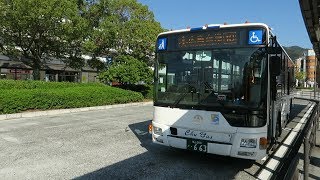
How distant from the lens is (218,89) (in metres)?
6.61

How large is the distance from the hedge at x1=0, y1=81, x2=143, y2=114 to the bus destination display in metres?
11.1

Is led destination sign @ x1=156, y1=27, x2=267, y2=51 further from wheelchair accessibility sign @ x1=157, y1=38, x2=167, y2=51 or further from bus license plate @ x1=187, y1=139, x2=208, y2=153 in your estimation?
bus license plate @ x1=187, y1=139, x2=208, y2=153

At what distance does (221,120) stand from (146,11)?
1012 inches

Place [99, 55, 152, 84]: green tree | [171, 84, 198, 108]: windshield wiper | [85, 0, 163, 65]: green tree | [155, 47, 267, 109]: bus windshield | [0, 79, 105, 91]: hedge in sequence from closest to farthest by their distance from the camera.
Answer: [155, 47, 267, 109]: bus windshield
[171, 84, 198, 108]: windshield wiper
[0, 79, 105, 91]: hedge
[99, 55, 152, 84]: green tree
[85, 0, 163, 65]: green tree

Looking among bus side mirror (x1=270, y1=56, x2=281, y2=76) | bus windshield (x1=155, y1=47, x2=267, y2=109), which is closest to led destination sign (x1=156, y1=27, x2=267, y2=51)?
bus windshield (x1=155, y1=47, x2=267, y2=109)

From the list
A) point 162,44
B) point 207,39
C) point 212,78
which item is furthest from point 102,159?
point 207,39

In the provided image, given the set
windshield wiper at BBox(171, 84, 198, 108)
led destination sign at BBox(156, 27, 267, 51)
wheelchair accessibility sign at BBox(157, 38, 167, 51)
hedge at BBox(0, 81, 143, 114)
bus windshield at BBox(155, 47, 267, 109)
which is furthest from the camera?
hedge at BBox(0, 81, 143, 114)

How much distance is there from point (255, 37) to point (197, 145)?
7.91 feet

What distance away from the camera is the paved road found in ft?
20.7

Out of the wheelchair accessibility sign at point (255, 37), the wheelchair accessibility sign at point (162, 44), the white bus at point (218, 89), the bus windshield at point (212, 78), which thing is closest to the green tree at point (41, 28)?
the wheelchair accessibility sign at point (162, 44)

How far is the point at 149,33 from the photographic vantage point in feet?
95.5

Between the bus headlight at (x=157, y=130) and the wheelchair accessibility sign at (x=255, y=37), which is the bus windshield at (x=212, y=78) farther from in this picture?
the bus headlight at (x=157, y=130)

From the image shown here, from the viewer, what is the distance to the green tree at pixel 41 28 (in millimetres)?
20402

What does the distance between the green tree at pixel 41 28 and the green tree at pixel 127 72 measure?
3211 mm
